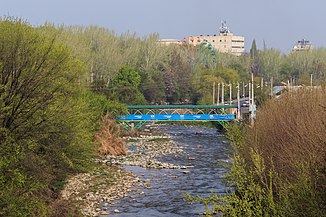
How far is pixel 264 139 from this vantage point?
1905cm

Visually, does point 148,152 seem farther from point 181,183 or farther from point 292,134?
point 292,134

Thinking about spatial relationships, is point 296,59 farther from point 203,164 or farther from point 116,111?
point 203,164

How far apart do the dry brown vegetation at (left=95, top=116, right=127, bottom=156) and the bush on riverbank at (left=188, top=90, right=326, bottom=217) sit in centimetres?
1780

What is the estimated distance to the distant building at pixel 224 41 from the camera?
17825 centimetres

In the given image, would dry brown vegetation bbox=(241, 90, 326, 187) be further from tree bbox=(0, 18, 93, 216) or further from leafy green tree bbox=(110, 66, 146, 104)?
leafy green tree bbox=(110, 66, 146, 104)

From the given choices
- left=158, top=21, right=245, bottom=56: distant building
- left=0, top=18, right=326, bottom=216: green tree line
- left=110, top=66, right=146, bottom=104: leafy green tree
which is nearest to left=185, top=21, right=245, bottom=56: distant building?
left=158, top=21, right=245, bottom=56: distant building

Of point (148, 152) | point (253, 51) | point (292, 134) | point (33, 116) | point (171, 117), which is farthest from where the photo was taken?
point (253, 51)


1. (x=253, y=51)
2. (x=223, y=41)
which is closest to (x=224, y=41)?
(x=223, y=41)

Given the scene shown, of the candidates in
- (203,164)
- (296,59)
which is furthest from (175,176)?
(296,59)

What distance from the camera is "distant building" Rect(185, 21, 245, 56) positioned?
178 metres

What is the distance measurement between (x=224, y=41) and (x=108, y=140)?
147m

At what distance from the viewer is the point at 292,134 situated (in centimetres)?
1587

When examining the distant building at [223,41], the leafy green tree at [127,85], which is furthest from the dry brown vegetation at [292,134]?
the distant building at [223,41]

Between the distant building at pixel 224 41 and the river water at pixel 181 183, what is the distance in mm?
129816
